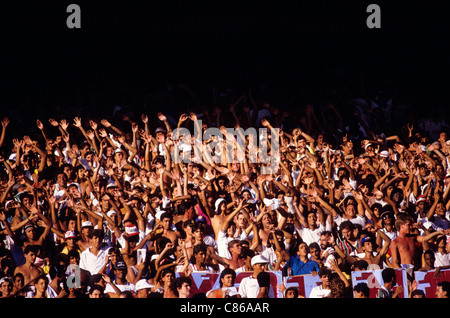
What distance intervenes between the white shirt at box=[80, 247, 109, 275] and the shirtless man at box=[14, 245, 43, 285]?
0.41 m

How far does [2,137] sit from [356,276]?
524cm

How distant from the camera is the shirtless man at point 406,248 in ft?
19.7

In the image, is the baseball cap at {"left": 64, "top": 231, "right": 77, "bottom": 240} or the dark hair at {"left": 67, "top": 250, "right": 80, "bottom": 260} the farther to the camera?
the baseball cap at {"left": 64, "top": 231, "right": 77, "bottom": 240}

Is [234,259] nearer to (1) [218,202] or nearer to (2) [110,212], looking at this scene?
(1) [218,202]

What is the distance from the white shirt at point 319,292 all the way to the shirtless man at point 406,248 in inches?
33.5

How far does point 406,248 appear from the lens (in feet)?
19.9

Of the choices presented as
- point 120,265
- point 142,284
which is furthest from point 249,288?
point 120,265

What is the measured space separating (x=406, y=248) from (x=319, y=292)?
110cm

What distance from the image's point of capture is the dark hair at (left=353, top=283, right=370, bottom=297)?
5523 millimetres

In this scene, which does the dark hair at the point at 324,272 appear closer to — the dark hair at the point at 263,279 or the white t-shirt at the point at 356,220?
the dark hair at the point at 263,279

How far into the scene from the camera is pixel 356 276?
5633 millimetres

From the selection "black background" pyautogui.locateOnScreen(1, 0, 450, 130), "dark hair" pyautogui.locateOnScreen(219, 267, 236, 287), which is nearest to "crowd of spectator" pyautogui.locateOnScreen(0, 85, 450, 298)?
"dark hair" pyautogui.locateOnScreen(219, 267, 236, 287)

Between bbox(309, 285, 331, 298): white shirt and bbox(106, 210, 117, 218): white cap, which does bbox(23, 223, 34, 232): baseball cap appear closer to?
bbox(106, 210, 117, 218): white cap
